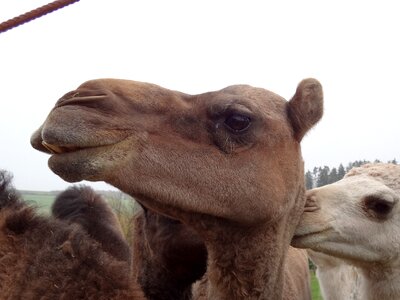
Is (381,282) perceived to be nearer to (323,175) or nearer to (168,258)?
(168,258)

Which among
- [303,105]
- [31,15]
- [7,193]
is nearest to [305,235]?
[303,105]

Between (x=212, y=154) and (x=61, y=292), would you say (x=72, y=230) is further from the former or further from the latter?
(x=212, y=154)

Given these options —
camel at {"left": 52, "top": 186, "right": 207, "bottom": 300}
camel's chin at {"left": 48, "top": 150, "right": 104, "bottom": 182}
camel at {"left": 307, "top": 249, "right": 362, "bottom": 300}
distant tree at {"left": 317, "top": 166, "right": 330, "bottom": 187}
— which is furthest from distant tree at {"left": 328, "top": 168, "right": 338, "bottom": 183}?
camel's chin at {"left": 48, "top": 150, "right": 104, "bottom": 182}

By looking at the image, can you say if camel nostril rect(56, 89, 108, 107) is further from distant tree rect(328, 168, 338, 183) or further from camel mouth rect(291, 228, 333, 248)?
distant tree rect(328, 168, 338, 183)

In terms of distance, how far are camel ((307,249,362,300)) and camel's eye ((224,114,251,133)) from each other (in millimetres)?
2670

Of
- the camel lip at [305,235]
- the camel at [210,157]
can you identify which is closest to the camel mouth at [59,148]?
the camel at [210,157]

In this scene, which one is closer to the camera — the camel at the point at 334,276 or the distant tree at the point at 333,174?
the camel at the point at 334,276

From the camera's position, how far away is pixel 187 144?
2.63 meters

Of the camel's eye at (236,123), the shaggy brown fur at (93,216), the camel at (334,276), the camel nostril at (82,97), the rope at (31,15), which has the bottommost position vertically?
the camel at (334,276)

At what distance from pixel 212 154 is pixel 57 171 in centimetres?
81

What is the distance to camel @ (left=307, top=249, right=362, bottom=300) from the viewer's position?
499 cm

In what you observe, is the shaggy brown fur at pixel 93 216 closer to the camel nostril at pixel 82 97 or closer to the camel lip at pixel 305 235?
the camel lip at pixel 305 235

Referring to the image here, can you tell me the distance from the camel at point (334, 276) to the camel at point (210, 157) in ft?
6.90

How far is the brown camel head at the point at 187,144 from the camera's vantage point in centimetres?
225
